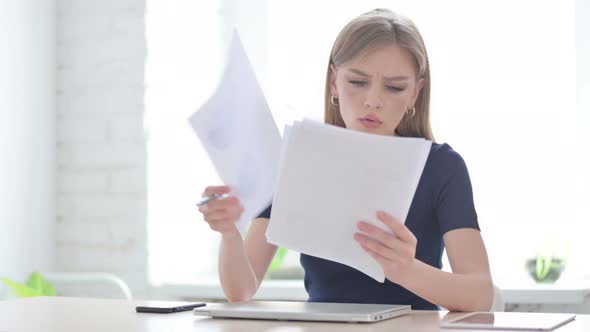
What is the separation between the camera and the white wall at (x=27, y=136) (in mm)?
2820

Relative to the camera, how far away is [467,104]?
3.03m

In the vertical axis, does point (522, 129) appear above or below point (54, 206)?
above

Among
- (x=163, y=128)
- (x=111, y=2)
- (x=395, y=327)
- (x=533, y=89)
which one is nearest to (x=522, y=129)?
(x=533, y=89)

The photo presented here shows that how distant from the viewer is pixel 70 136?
10.1 feet

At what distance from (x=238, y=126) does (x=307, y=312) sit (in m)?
0.34

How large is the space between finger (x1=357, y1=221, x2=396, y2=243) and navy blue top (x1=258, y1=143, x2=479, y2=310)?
1.28 feet

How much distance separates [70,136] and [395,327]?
2061mm

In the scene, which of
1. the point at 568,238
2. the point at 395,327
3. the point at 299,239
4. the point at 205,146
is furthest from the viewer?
the point at 568,238

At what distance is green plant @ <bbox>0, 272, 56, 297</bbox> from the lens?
8.95 feet

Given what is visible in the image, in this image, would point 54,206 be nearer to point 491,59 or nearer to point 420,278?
point 491,59

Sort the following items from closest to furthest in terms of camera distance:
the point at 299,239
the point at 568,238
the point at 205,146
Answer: the point at 299,239 → the point at 205,146 → the point at 568,238

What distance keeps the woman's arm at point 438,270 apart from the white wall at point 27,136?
164cm

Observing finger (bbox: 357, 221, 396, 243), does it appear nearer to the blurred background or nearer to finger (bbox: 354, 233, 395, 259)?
finger (bbox: 354, 233, 395, 259)

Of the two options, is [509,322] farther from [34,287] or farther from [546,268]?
[34,287]
